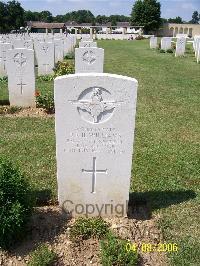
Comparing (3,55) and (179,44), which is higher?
(179,44)

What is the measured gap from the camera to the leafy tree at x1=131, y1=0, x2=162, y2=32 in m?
80.1

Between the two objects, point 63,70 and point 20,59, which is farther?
point 63,70

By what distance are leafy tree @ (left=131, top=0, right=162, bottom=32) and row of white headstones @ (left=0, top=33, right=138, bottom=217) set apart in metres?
78.9

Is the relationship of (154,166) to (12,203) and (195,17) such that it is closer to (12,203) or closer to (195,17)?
(12,203)

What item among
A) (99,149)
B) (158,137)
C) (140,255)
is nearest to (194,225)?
(140,255)

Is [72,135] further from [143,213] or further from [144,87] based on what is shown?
[144,87]

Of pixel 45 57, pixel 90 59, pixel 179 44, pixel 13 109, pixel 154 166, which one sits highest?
pixel 179 44

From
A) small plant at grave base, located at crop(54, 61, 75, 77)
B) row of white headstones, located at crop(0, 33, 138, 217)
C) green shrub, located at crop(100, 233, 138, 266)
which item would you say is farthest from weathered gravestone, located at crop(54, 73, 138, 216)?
small plant at grave base, located at crop(54, 61, 75, 77)

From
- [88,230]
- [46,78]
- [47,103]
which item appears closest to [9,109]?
[47,103]

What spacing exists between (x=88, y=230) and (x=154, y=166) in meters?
2.59

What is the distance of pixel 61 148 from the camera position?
4633 mm

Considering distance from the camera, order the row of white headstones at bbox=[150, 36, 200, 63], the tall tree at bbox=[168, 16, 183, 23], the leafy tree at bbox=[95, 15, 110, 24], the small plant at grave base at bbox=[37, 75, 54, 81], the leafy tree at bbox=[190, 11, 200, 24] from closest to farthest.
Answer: the small plant at grave base at bbox=[37, 75, 54, 81]
the row of white headstones at bbox=[150, 36, 200, 63]
the tall tree at bbox=[168, 16, 183, 23]
the leafy tree at bbox=[95, 15, 110, 24]
the leafy tree at bbox=[190, 11, 200, 24]

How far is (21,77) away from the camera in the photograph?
10.1 metres

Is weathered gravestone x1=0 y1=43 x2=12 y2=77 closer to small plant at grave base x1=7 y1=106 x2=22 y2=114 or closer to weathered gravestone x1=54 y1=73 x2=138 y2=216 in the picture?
small plant at grave base x1=7 y1=106 x2=22 y2=114
